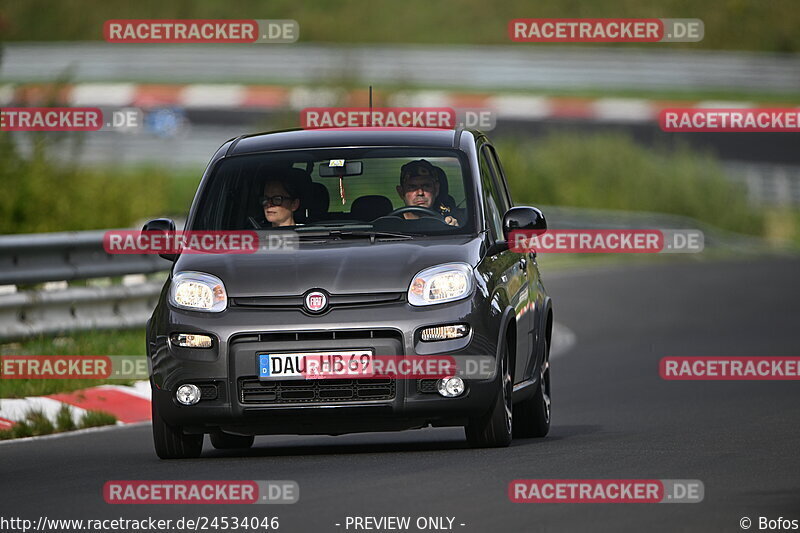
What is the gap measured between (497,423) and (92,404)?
4087 millimetres

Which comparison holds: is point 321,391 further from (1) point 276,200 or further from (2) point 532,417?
(2) point 532,417

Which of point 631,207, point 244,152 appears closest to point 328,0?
point 631,207

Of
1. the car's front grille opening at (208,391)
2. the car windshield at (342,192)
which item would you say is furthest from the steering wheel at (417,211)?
the car's front grille opening at (208,391)

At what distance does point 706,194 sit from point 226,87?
1689 centimetres

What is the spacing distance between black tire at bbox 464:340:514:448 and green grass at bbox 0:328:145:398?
13.9ft

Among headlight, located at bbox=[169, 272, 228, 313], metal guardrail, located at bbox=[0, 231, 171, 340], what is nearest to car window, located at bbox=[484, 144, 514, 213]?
headlight, located at bbox=[169, 272, 228, 313]

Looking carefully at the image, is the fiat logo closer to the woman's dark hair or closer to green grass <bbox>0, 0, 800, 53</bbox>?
the woman's dark hair

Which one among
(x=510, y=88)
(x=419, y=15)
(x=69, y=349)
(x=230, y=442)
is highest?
(x=419, y=15)

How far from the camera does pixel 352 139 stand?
1157 centimetres

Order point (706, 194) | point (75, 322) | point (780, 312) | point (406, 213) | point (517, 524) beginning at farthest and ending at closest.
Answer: point (706, 194)
point (780, 312)
point (75, 322)
point (406, 213)
point (517, 524)

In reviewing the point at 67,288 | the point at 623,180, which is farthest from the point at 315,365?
the point at 623,180

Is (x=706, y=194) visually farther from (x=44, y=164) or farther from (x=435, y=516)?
(x=435, y=516)

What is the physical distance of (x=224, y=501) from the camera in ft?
28.5

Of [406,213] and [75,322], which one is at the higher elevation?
[406,213]
